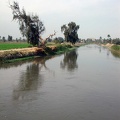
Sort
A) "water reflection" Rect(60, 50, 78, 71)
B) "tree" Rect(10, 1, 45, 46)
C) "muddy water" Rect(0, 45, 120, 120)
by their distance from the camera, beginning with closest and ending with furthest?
"muddy water" Rect(0, 45, 120, 120)
"water reflection" Rect(60, 50, 78, 71)
"tree" Rect(10, 1, 45, 46)

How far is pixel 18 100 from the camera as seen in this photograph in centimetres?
1341

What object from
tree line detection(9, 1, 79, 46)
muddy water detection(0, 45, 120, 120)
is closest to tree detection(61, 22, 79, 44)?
tree line detection(9, 1, 79, 46)

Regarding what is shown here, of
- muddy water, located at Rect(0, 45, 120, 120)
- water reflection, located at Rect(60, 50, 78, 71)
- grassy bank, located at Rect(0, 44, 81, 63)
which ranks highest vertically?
grassy bank, located at Rect(0, 44, 81, 63)

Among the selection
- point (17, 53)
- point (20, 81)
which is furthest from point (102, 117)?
point (17, 53)

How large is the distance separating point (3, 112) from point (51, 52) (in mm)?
44671

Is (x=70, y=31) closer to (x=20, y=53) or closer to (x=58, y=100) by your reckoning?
(x=20, y=53)

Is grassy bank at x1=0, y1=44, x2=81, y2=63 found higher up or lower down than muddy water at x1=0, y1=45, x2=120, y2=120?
higher up

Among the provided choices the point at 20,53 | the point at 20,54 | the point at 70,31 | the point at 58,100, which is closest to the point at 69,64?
the point at 20,54

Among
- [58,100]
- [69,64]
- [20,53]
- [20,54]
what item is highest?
[20,53]

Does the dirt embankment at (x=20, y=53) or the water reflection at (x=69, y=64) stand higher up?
the dirt embankment at (x=20, y=53)

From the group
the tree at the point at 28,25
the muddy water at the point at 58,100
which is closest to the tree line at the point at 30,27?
the tree at the point at 28,25

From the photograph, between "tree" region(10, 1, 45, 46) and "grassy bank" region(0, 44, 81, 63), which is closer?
"grassy bank" region(0, 44, 81, 63)

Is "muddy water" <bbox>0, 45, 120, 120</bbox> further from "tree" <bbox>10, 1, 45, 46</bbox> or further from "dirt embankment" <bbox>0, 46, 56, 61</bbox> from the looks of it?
"tree" <bbox>10, 1, 45, 46</bbox>

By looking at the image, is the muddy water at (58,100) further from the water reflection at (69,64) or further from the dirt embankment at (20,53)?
the dirt embankment at (20,53)
